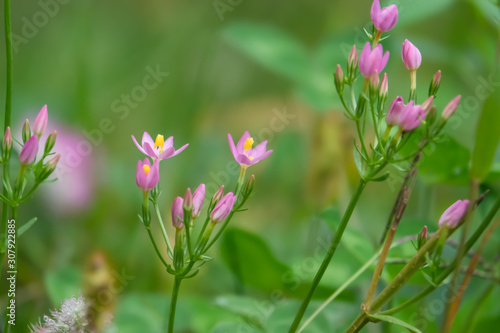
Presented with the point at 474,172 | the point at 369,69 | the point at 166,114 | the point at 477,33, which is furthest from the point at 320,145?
the point at 369,69

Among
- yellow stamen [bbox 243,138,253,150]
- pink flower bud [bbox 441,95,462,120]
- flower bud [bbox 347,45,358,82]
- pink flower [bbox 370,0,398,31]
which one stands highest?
pink flower [bbox 370,0,398,31]

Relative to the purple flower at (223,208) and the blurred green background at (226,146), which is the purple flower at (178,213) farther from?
the blurred green background at (226,146)

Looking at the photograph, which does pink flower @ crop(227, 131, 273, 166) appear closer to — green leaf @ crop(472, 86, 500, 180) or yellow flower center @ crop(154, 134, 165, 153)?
yellow flower center @ crop(154, 134, 165, 153)

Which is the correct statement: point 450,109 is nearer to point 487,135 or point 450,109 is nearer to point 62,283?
point 487,135

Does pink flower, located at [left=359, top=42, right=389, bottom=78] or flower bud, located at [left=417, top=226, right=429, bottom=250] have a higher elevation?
pink flower, located at [left=359, top=42, right=389, bottom=78]

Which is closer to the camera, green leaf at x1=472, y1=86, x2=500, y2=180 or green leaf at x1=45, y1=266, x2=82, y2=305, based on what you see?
green leaf at x1=472, y1=86, x2=500, y2=180

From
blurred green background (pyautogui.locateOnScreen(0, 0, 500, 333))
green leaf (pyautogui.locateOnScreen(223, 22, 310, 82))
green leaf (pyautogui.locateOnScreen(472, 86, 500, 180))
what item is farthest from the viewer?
green leaf (pyautogui.locateOnScreen(223, 22, 310, 82))

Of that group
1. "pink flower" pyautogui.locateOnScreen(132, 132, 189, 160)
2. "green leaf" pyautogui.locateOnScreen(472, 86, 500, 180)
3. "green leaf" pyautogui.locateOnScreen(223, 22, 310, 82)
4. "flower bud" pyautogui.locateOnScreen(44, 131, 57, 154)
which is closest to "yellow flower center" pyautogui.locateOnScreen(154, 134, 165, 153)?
"pink flower" pyautogui.locateOnScreen(132, 132, 189, 160)
